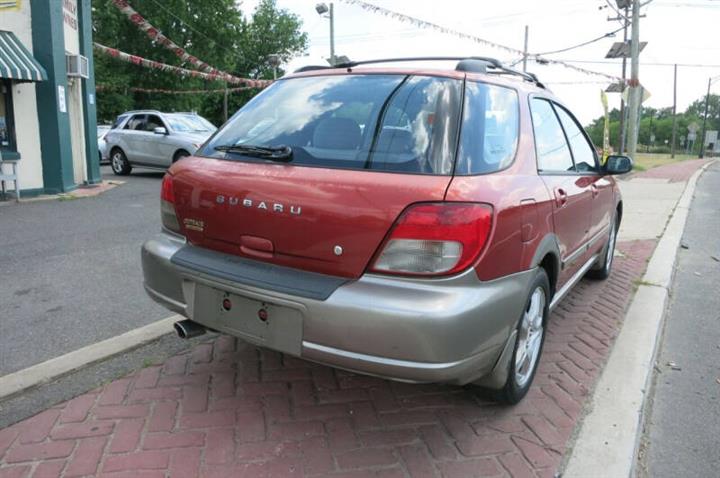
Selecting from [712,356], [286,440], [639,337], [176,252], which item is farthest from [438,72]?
[712,356]

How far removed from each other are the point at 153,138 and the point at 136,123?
3.43 feet

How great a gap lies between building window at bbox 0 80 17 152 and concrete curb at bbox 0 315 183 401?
797 cm

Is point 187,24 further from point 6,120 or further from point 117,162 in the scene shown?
point 6,120

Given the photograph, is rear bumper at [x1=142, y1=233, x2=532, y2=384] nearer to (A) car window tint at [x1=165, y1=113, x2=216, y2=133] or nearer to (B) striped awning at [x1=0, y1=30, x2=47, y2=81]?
(B) striped awning at [x1=0, y1=30, x2=47, y2=81]

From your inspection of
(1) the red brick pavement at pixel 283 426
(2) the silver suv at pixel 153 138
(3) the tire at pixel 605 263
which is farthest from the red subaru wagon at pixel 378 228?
(2) the silver suv at pixel 153 138

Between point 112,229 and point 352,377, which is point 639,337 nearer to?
point 352,377

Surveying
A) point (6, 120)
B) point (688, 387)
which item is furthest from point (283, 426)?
point (6, 120)

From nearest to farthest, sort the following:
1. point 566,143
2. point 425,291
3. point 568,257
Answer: point 425,291, point 568,257, point 566,143

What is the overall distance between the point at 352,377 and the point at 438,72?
1.72 m

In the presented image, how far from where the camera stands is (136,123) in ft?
46.9

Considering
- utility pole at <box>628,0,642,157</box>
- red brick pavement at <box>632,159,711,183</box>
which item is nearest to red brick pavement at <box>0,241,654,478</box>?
red brick pavement at <box>632,159,711,183</box>

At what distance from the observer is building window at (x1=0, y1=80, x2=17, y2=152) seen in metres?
9.73

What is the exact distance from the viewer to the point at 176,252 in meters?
2.85

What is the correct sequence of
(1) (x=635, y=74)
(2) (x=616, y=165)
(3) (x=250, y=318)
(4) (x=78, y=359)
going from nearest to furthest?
1. (3) (x=250, y=318)
2. (4) (x=78, y=359)
3. (2) (x=616, y=165)
4. (1) (x=635, y=74)
